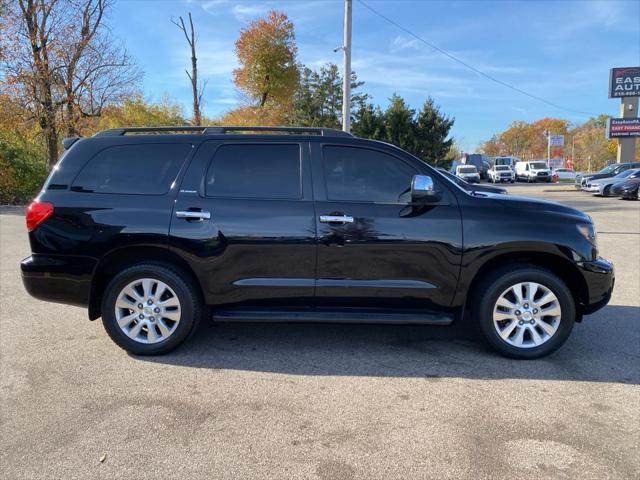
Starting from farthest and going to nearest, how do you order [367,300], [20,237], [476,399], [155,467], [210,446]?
[20,237]
[367,300]
[476,399]
[210,446]
[155,467]

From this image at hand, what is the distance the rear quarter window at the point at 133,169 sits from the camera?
4.02 meters

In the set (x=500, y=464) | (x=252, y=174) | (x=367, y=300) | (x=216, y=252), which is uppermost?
(x=252, y=174)

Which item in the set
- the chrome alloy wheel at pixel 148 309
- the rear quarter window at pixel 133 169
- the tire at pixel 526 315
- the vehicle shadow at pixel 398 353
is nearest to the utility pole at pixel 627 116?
the vehicle shadow at pixel 398 353

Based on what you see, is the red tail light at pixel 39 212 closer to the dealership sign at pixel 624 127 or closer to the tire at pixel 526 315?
the tire at pixel 526 315

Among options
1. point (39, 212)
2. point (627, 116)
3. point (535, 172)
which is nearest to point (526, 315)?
point (39, 212)

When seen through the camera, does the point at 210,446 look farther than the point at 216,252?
No

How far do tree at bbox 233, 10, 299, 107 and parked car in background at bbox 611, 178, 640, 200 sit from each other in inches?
955

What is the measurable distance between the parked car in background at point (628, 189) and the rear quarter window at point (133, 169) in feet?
71.8

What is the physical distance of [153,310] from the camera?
156 inches

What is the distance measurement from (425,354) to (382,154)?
5.89 ft

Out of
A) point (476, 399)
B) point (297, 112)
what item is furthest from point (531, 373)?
point (297, 112)

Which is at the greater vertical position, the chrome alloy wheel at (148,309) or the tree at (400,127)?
the tree at (400,127)

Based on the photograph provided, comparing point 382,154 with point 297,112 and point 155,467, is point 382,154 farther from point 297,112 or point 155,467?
point 297,112

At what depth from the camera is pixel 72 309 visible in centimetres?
529
